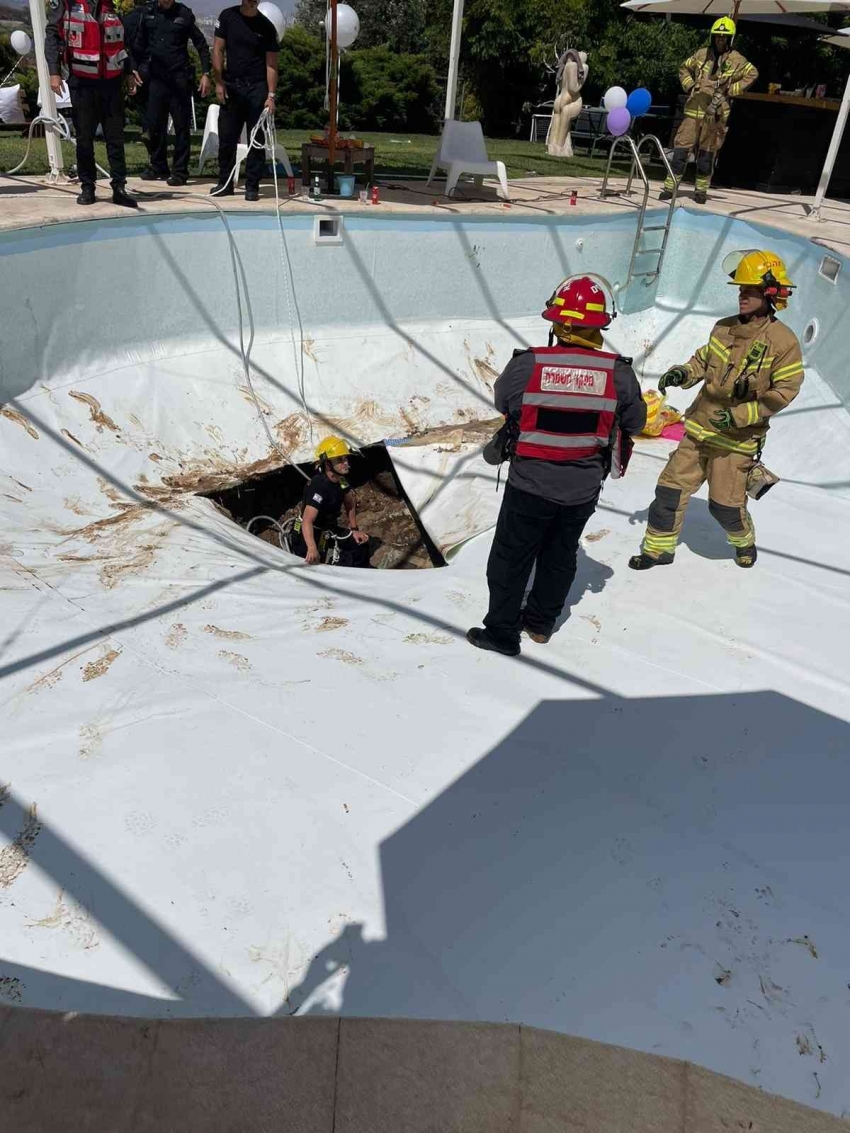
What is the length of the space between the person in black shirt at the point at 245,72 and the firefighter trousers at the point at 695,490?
5.16m

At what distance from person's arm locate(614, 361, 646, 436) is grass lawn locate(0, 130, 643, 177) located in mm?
7426

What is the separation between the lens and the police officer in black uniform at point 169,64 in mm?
7547

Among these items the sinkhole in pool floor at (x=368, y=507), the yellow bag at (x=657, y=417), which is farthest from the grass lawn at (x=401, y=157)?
the yellow bag at (x=657, y=417)

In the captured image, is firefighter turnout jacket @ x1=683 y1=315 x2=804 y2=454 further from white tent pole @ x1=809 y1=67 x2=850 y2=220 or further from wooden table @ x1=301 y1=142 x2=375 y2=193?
white tent pole @ x1=809 y1=67 x2=850 y2=220

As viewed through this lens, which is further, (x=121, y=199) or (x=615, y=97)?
(x=615, y=97)

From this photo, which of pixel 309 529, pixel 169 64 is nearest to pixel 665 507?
pixel 309 529

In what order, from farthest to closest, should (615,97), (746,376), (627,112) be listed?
(615,97), (627,112), (746,376)

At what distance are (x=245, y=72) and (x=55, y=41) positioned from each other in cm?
162

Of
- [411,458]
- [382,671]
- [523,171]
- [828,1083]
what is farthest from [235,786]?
[523,171]

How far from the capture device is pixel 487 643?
3.80 meters

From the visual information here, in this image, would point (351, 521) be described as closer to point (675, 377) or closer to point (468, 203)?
point (675, 377)

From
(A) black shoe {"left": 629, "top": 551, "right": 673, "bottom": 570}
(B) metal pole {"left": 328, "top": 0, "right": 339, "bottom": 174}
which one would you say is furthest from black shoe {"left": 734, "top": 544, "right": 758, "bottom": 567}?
(B) metal pole {"left": 328, "top": 0, "right": 339, "bottom": 174}

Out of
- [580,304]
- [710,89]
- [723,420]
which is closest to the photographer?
[580,304]

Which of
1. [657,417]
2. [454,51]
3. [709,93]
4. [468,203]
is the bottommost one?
[657,417]
